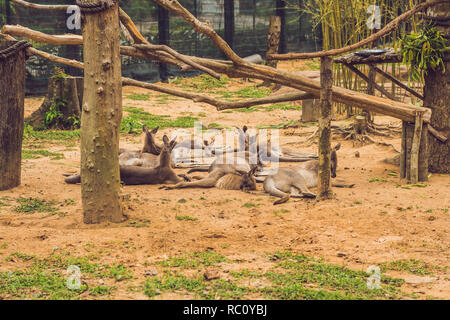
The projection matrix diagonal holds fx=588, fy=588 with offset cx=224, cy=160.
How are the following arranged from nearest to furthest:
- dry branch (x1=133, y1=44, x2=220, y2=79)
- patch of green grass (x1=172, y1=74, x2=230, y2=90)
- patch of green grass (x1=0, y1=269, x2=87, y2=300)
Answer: patch of green grass (x1=0, y1=269, x2=87, y2=300) → dry branch (x1=133, y1=44, x2=220, y2=79) → patch of green grass (x1=172, y1=74, x2=230, y2=90)

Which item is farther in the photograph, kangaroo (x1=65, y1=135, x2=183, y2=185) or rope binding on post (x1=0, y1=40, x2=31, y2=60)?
kangaroo (x1=65, y1=135, x2=183, y2=185)

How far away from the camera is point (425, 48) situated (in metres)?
7.42

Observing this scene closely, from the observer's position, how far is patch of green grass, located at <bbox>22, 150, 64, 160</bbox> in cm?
902

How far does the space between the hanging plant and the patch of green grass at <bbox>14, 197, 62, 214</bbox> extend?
15.4 feet

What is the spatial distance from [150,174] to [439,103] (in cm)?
388

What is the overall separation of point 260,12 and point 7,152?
13.6 metres

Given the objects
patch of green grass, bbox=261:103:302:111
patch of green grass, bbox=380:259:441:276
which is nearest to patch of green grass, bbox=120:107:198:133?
patch of green grass, bbox=261:103:302:111

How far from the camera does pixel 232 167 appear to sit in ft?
26.3

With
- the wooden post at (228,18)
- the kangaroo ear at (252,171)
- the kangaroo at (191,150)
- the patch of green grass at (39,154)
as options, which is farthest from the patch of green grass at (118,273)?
the wooden post at (228,18)

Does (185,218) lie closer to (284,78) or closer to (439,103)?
(284,78)

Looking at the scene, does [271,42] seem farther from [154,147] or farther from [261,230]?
[261,230]

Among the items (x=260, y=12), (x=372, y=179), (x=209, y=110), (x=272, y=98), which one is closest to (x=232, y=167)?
(x=272, y=98)

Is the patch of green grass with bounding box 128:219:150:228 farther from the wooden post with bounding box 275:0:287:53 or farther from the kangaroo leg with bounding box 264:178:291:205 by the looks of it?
the wooden post with bounding box 275:0:287:53

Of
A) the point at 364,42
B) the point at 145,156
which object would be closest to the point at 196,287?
the point at 364,42
